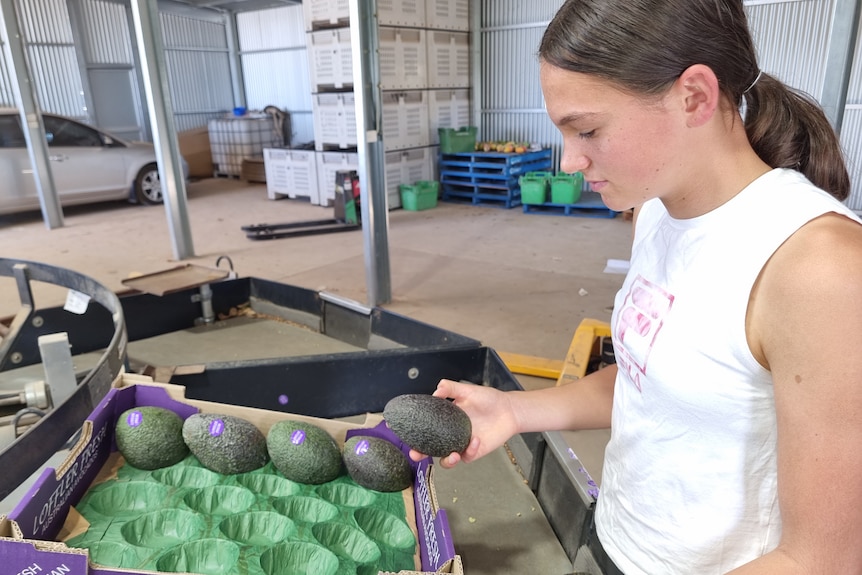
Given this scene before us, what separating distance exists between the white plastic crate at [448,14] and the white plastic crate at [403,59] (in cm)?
26

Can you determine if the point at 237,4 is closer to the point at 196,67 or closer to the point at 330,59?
the point at 196,67

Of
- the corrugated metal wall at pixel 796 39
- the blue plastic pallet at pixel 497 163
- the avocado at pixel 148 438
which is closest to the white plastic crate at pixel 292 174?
the blue plastic pallet at pixel 497 163

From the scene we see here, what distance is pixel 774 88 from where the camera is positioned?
0.86m

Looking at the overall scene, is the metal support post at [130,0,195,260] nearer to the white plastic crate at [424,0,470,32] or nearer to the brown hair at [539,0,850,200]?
the white plastic crate at [424,0,470,32]

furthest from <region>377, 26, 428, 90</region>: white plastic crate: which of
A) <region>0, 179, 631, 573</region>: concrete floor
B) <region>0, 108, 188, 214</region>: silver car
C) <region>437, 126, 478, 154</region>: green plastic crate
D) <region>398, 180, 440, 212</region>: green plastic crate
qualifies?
<region>0, 108, 188, 214</region>: silver car

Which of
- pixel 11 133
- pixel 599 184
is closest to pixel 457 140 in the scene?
pixel 11 133

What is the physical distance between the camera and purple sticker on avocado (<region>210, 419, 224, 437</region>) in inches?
66.4

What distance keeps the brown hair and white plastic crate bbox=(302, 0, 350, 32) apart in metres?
6.91

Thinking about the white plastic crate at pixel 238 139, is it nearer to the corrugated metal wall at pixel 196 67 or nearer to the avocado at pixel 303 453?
the corrugated metal wall at pixel 196 67

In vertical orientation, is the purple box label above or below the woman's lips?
below

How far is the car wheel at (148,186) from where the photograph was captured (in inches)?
334

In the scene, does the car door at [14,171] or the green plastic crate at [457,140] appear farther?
the green plastic crate at [457,140]

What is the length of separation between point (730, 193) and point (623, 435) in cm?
→ 42

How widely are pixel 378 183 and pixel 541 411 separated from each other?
323 centimetres
